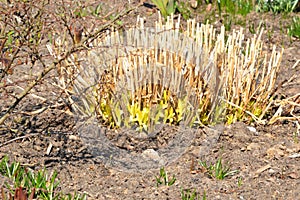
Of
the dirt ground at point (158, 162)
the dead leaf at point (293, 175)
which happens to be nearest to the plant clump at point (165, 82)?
the dirt ground at point (158, 162)

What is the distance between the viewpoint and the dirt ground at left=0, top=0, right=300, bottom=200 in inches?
116

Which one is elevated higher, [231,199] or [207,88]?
[207,88]

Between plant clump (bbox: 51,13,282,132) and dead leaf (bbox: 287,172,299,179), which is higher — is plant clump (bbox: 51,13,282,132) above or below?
above

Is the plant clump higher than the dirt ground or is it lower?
higher

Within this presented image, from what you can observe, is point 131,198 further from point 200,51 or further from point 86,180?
point 200,51

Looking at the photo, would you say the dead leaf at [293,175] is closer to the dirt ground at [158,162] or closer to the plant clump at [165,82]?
the dirt ground at [158,162]

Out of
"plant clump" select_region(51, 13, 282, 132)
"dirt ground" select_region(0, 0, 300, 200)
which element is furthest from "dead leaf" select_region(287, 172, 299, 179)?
"plant clump" select_region(51, 13, 282, 132)

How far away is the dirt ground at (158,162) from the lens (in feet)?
9.65

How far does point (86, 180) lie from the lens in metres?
A: 3.02

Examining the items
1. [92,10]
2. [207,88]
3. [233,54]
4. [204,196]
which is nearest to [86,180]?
[204,196]

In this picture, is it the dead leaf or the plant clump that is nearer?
the dead leaf

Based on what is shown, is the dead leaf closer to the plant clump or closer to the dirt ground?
the dirt ground

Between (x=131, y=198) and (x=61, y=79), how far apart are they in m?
1.04

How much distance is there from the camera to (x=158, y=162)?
3207 mm
